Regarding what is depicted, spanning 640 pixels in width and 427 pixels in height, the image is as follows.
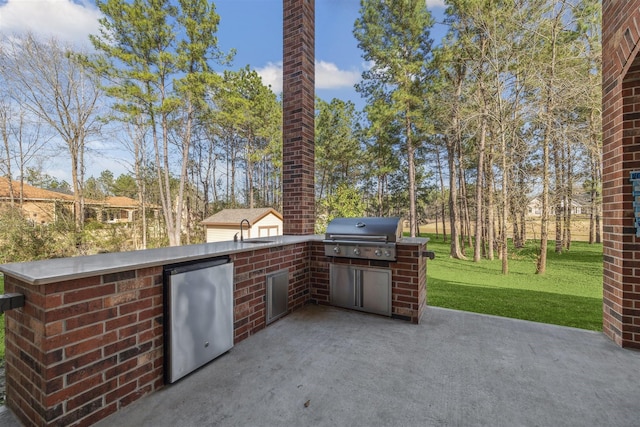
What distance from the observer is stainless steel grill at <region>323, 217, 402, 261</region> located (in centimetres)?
284

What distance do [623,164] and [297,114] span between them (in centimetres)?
341

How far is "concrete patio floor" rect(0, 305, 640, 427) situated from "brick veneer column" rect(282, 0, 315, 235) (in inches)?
67.8

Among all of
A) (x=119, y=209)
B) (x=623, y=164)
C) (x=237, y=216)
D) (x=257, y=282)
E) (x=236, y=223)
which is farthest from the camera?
(x=237, y=216)

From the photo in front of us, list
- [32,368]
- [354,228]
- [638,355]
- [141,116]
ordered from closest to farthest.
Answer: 1. [32,368]
2. [638,355]
3. [354,228]
4. [141,116]

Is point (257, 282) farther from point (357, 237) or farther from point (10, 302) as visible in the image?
point (10, 302)

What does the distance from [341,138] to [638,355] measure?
13423 millimetres

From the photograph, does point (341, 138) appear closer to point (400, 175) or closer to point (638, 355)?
point (400, 175)

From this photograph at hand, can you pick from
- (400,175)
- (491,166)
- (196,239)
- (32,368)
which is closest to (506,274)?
(491,166)

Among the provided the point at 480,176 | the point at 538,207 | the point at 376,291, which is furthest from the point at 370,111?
the point at 376,291

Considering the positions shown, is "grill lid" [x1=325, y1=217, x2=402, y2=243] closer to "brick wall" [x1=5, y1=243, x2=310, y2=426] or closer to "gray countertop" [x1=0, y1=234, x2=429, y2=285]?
"gray countertop" [x1=0, y1=234, x2=429, y2=285]

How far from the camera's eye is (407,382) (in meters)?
1.80

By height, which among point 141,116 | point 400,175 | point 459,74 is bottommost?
point 400,175

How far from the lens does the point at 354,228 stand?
3.06 m

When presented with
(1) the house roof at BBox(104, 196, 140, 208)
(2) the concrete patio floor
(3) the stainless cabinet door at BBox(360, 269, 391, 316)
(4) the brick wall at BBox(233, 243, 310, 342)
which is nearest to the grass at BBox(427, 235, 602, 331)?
(2) the concrete patio floor
